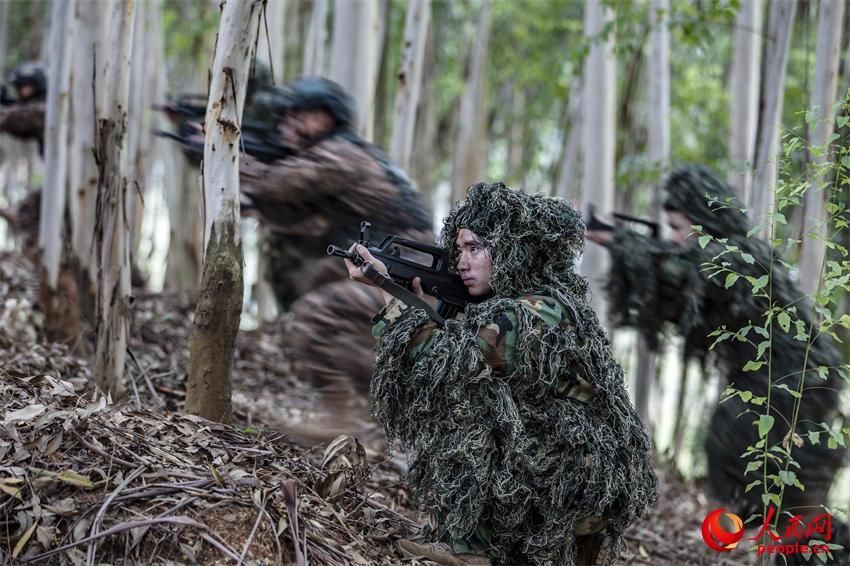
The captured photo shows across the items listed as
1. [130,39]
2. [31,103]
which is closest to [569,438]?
[130,39]

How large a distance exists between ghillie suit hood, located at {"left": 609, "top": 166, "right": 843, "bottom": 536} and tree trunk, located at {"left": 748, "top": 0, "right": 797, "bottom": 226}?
3.36 feet

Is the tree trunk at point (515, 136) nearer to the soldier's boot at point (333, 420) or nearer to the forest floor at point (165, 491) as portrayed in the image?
the soldier's boot at point (333, 420)

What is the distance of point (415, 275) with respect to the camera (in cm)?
375

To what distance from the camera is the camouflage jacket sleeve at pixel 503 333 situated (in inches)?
138

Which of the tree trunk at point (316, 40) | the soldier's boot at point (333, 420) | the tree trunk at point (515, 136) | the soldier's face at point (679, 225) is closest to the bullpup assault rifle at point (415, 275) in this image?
the soldier's boot at point (333, 420)

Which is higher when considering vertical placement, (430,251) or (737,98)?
(737,98)

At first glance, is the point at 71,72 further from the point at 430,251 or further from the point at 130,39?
the point at 430,251

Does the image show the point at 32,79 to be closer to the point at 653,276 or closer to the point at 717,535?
the point at 653,276

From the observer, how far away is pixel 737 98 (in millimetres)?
7695

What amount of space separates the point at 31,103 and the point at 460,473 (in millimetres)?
6894

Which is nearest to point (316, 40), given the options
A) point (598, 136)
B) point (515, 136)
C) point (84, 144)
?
point (598, 136)

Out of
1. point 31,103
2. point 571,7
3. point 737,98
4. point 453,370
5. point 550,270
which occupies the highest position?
point 571,7

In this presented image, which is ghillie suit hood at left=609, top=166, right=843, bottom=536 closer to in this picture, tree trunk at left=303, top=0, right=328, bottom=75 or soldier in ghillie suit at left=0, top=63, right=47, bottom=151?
tree trunk at left=303, top=0, right=328, bottom=75

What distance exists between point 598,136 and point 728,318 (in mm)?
3342
